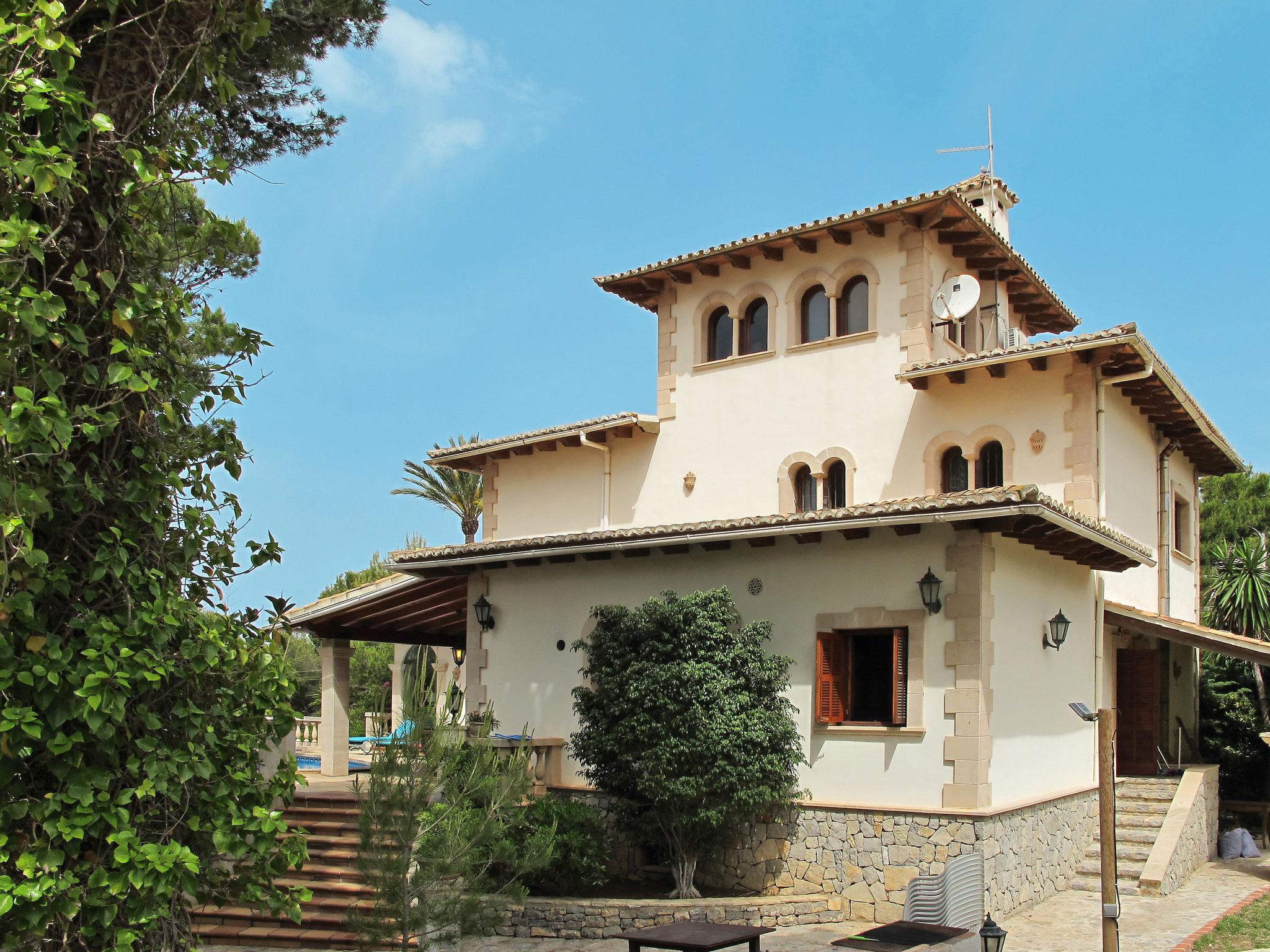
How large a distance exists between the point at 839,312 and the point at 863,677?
620 cm

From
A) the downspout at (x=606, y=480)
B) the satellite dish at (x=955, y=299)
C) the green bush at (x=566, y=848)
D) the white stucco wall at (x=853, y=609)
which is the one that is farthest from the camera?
the downspout at (x=606, y=480)

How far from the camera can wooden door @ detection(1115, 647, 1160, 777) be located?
58.7 ft

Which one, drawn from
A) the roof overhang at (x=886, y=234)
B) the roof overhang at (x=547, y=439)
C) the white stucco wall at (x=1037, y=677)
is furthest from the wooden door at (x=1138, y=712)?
the roof overhang at (x=547, y=439)

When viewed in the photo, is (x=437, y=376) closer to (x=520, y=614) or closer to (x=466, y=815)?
(x=520, y=614)

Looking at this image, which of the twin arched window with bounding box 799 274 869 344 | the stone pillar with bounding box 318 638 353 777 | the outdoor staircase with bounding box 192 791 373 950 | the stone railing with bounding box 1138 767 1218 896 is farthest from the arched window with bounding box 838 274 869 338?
the stone pillar with bounding box 318 638 353 777

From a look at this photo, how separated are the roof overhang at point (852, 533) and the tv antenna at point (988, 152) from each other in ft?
28.3

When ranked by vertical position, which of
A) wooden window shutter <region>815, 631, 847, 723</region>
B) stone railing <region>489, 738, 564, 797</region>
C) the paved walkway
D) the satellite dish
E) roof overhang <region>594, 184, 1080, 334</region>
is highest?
roof overhang <region>594, 184, 1080, 334</region>

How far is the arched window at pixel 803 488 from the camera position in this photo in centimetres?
1791

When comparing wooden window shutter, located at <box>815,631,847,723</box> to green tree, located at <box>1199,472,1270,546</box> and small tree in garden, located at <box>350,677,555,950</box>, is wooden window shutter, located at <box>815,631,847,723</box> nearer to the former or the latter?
small tree in garden, located at <box>350,677,555,950</box>

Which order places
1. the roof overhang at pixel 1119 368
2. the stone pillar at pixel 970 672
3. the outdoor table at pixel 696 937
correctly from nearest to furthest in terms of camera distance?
the outdoor table at pixel 696 937 < the stone pillar at pixel 970 672 < the roof overhang at pixel 1119 368

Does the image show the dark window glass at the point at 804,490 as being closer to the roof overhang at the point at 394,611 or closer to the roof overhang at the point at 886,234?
the roof overhang at the point at 886,234

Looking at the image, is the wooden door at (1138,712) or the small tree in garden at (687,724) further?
the wooden door at (1138,712)

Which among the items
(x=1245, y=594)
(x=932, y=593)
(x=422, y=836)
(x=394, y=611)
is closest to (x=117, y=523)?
(x=422, y=836)

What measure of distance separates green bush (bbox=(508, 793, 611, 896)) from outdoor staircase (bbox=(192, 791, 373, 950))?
1905mm
